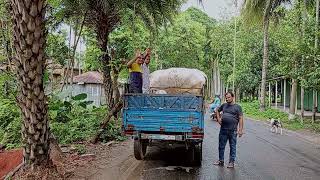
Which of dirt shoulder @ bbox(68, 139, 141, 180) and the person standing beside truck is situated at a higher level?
the person standing beside truck

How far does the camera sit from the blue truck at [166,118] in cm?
1030

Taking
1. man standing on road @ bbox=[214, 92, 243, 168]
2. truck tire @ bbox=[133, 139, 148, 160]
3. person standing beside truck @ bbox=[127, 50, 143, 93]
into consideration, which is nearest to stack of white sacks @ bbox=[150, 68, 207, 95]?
person standing beside truck @ bbox=[127, 50, 143, 93]

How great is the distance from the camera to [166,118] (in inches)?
413

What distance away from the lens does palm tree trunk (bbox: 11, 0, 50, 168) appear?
7.93 m

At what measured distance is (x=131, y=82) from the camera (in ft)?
40.8

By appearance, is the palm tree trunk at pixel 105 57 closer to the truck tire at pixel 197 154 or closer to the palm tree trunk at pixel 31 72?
the truck tire at pixel 197 154

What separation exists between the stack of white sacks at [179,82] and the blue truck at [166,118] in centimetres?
275

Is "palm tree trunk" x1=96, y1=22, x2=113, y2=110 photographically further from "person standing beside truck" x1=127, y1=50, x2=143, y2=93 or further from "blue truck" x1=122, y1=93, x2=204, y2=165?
"blue truck" x1=122, y1=93, x2=204, y2=165

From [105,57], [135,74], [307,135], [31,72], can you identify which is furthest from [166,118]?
[307,135]

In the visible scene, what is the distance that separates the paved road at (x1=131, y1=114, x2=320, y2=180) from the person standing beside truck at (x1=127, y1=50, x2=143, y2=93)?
6.47 feet

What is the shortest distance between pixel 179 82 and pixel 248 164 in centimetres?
357

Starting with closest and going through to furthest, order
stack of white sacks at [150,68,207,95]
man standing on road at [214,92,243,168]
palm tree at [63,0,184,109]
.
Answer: man standing on road at [214,92,243,168] < stack of white sacks at [150,68,207,95] < palm tree at [63,0,184,109]

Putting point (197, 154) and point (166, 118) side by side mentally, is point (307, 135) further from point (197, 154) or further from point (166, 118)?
point (166, 118)

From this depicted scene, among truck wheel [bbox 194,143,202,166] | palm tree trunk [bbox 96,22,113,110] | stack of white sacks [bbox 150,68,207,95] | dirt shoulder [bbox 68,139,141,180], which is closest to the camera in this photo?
dirt shoulder [bbox 68,139,141,180]
